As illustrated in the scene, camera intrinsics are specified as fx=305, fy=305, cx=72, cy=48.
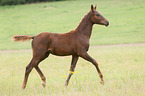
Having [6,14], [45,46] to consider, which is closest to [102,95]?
[45,46]

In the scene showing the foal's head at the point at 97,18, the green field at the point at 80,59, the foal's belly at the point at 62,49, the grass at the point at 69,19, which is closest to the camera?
the green field at the point at 80,59

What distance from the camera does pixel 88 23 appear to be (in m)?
7.51

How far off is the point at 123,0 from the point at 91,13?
34229 millimetres

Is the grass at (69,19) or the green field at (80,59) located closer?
the green field at (80,59)

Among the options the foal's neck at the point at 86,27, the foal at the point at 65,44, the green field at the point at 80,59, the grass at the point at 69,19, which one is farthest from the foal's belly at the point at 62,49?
the grass at the point at 69,19

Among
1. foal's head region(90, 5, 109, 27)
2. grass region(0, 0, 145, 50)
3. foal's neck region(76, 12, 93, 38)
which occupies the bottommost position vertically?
grass region(0, 0, 145, 50)

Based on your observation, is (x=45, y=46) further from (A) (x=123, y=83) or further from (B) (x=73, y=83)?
(A) (x=123, y=83)

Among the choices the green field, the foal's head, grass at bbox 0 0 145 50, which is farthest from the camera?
grass at bbox 0 0 145 50

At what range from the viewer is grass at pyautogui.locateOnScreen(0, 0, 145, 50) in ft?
88.5

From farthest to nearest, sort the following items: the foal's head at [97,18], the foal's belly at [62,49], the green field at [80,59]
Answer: the foal's head at [97,18]
the foal's belly at [62,49]
the green field at [80,59]

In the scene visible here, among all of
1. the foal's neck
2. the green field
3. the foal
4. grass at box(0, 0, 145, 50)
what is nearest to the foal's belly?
the foal

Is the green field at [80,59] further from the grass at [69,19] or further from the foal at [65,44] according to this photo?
the foal at [65,44]

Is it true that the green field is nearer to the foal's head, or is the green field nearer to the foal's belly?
the foal's belly

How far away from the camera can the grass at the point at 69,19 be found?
26969 mm
